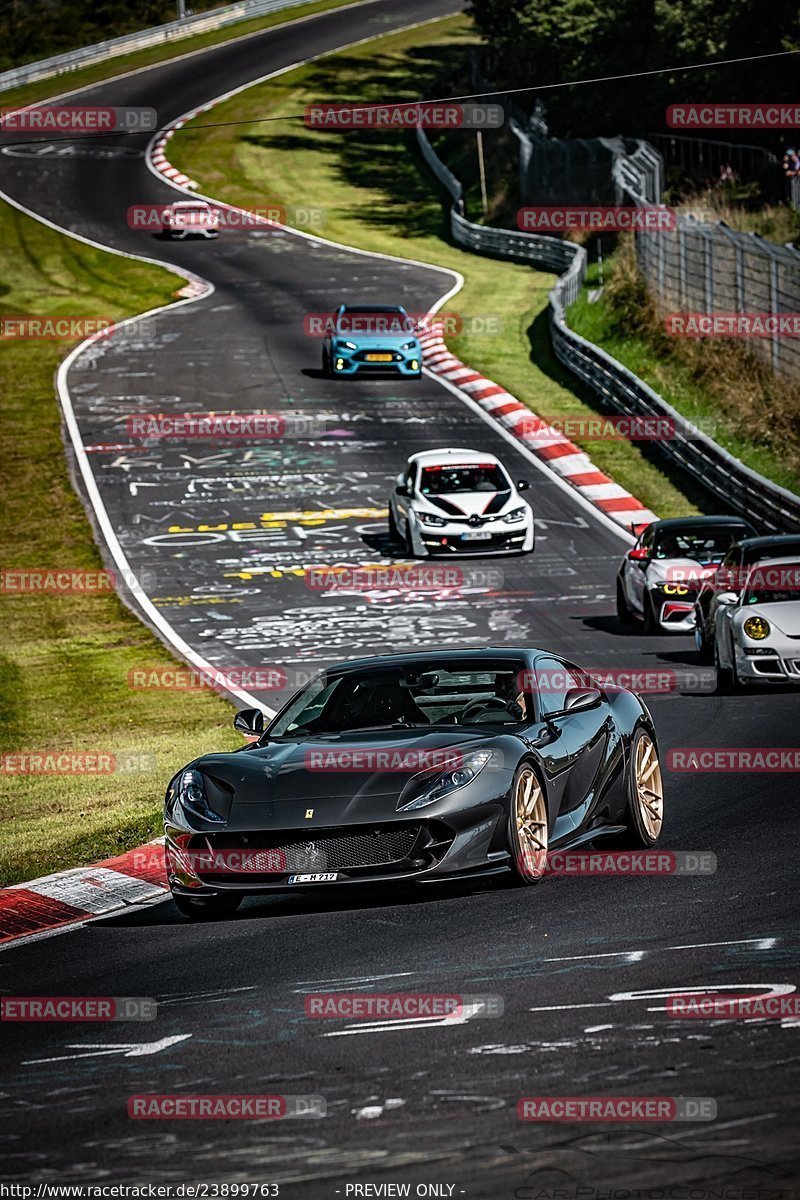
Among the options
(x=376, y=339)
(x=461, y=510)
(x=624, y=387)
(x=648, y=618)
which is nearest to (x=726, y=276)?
(x=624, y=387)

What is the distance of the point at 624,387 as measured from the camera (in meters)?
36.9

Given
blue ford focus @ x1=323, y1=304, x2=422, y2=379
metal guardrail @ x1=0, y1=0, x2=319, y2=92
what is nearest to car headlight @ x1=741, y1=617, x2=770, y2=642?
blue ford focus @ x1=323, y1=304, x2=422, y2=379

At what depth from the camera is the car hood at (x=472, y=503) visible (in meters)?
28.5

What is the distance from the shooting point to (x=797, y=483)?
101ft

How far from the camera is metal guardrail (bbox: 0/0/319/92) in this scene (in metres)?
85.5

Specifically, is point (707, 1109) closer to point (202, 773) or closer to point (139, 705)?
point (202, 773)

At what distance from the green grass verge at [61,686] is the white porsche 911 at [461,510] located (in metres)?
4.82

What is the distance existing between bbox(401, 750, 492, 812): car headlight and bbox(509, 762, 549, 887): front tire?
0.19 metres

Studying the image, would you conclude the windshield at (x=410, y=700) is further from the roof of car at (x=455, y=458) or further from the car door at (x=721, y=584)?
the roof of car at (x=455, y=458)

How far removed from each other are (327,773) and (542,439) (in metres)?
27.7

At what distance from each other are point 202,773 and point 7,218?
54.9 m

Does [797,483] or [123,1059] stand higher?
[123,1059]

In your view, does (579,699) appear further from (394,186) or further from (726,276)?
(394,186)

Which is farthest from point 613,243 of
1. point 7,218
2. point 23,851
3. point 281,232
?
point 23,851
